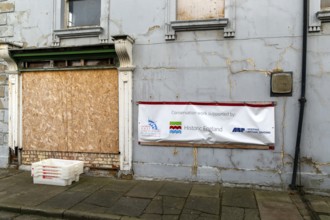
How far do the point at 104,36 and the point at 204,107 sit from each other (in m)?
3.15

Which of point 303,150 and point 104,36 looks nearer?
point 303,150

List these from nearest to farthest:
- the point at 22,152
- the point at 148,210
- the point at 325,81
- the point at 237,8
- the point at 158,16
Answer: the point at 148,210, the point at 325,81, the point at 237,8, the point at 158,16, the point at 22,152

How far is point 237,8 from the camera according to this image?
6438mm

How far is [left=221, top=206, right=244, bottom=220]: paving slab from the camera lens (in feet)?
15.8

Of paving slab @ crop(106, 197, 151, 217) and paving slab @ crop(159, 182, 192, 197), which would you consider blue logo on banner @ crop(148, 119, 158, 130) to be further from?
paving slab @ crop(106, 197, 151, 217)

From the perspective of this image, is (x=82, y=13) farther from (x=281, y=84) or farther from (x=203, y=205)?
(x=203, y=205)

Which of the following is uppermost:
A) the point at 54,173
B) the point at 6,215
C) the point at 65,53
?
the point at 65,53

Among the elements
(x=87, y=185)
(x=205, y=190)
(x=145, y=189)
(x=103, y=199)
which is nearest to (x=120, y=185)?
(x=145, y=189)

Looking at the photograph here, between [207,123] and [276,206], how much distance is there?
2293 mm

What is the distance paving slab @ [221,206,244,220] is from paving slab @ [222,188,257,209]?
0.59ft

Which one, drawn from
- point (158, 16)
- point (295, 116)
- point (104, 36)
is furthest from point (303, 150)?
point (104, 36)

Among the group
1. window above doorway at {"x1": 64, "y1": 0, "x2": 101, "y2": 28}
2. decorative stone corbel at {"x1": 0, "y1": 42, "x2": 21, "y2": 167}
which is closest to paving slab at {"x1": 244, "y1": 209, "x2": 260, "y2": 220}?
window above doorway at {"x1": 64, "y1": 0, "x2": 101, "y2": 28}

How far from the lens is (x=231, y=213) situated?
16.3 feet

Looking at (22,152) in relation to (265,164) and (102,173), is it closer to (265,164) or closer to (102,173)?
(102,173)
